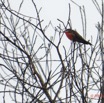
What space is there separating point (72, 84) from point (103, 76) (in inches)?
15.5

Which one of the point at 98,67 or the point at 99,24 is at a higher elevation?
the point at 99,24

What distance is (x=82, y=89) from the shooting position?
2801 millimetres

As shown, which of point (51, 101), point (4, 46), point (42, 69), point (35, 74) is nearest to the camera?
point (51, 101)

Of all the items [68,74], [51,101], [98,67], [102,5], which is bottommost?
[51,101]

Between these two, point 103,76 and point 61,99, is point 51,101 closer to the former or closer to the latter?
point 61,99

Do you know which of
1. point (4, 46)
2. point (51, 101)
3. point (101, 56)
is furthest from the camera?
point (4, 46)

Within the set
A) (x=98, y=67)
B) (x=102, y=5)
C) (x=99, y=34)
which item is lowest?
(x=98, y=67)

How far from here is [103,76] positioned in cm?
302

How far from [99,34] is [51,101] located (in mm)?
936

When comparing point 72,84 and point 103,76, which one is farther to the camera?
point 103,76

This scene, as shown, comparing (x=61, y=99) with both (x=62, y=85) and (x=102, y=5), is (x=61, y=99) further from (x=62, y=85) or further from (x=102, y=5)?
(x=102, y=5)

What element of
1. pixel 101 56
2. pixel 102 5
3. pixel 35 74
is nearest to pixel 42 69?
pixel 35 74

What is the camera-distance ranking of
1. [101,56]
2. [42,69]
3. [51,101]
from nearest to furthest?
[51,101] → [101,56] → [42,69]

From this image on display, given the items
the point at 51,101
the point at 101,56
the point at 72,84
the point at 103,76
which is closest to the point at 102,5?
the point at 101,56
